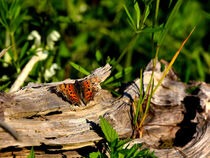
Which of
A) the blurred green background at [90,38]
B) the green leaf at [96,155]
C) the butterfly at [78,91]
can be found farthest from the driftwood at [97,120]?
the blurred green background at [90,38]

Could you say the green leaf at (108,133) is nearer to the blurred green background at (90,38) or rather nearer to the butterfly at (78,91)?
the butterfly at (78,91)

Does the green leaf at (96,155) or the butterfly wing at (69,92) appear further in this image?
the butterfly wing at (69,92)

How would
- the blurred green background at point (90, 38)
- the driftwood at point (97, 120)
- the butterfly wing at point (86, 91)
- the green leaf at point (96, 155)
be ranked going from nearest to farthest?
the green leaf at point (96, 155) < the driftwood at point (97, 120) < the butterfly wing at point (86, 91) < the blurred green background at point (90, 38)

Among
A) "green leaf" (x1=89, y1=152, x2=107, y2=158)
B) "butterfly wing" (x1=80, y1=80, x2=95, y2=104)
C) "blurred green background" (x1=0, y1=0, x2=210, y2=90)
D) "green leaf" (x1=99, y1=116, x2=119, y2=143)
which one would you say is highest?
"blurred green background" (x1=0, y1=0, x2=210, y2=90)

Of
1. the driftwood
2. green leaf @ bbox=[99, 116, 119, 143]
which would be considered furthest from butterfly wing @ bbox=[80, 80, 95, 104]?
green leaf @ bbox=[99, 116, 119, 143]

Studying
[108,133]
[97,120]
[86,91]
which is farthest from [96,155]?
[86,91]

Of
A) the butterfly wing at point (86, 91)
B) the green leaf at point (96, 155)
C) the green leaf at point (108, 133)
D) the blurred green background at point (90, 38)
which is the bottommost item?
the green leaf at point (96, 155)

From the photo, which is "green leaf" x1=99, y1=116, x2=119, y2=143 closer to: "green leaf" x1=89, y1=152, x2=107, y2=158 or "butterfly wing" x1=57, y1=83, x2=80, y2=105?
"green leaf" x1=89, y1=152, x2=107, y2=158

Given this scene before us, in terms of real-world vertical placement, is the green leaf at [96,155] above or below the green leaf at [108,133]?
below
